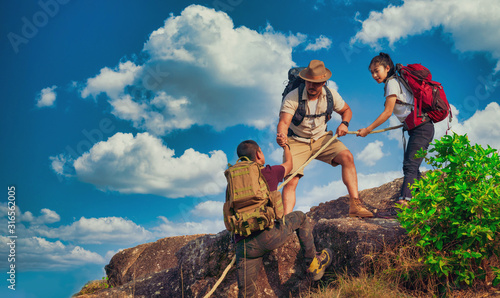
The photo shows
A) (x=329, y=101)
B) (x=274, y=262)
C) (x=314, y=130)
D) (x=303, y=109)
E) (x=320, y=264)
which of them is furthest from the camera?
(x=314, y=130)

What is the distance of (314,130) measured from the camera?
7.78 meters

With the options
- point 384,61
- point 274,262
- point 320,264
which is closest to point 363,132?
point 384,61

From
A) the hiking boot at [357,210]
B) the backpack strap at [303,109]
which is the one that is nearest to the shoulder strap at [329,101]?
the backpack strap at [303,109]

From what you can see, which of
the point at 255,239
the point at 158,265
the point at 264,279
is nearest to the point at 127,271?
the point at 158,265

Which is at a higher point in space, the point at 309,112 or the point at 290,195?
the point at 309,112

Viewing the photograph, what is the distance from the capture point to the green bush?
4.88 metres

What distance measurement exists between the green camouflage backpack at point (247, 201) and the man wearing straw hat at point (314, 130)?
2361mm

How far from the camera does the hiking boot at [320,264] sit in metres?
5.62

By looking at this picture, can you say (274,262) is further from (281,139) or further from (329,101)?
(329,101)

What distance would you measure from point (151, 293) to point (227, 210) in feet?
12.1

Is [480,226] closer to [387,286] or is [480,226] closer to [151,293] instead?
[387,286]

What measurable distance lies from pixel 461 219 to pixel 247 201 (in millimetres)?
3018

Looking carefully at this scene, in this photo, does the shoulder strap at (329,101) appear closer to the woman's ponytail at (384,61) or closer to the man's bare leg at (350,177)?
the man's bare leg at (350,177)

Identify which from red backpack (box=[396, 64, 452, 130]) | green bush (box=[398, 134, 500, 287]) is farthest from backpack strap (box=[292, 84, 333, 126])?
green bush (box=[398, 134, 500, 287])
